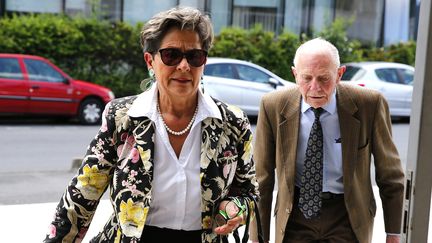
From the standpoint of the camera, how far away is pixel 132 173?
218 centimetres

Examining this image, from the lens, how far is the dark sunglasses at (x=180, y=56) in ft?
7.25

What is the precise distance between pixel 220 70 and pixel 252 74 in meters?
0.80

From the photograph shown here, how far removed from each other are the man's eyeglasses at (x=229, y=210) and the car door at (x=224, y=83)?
12.8m

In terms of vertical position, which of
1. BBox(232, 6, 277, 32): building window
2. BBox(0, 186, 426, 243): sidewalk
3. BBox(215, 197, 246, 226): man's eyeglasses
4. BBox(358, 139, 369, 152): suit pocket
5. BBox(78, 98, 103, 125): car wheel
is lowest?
BBox(78, 98, 103, 125): car wheel

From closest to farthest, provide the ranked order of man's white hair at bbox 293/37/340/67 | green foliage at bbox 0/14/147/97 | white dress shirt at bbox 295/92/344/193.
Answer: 1. man's white hair at bbox 293/37/340/67
2. white dress shirt at bbox 295/92/344/193
3. green foliage at bbox 0/14/147/97

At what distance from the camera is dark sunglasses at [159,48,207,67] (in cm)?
221

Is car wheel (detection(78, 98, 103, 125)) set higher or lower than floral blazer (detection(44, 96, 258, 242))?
lower

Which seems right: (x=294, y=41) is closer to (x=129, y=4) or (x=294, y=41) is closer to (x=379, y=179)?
(x=129, y=4)

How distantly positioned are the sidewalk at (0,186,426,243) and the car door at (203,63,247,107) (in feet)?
28.1

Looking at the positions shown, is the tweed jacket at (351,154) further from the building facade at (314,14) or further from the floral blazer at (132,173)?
the building facade at (314,14)

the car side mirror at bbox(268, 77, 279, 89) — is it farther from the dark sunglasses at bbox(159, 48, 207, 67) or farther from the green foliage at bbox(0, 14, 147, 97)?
the dark sunglasses at bbox(159, 48, 207, 67)

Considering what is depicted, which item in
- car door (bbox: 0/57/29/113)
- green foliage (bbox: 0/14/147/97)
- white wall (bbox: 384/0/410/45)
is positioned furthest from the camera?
white wall (bbox: 384/0/410/45)

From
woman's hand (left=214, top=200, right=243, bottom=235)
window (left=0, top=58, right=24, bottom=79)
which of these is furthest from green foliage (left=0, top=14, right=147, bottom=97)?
woman's hand (left=214, top=200, right=243, bottom=235)

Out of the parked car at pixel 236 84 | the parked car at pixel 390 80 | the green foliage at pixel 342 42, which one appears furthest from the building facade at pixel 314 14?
the parked car at pixel 236 84
